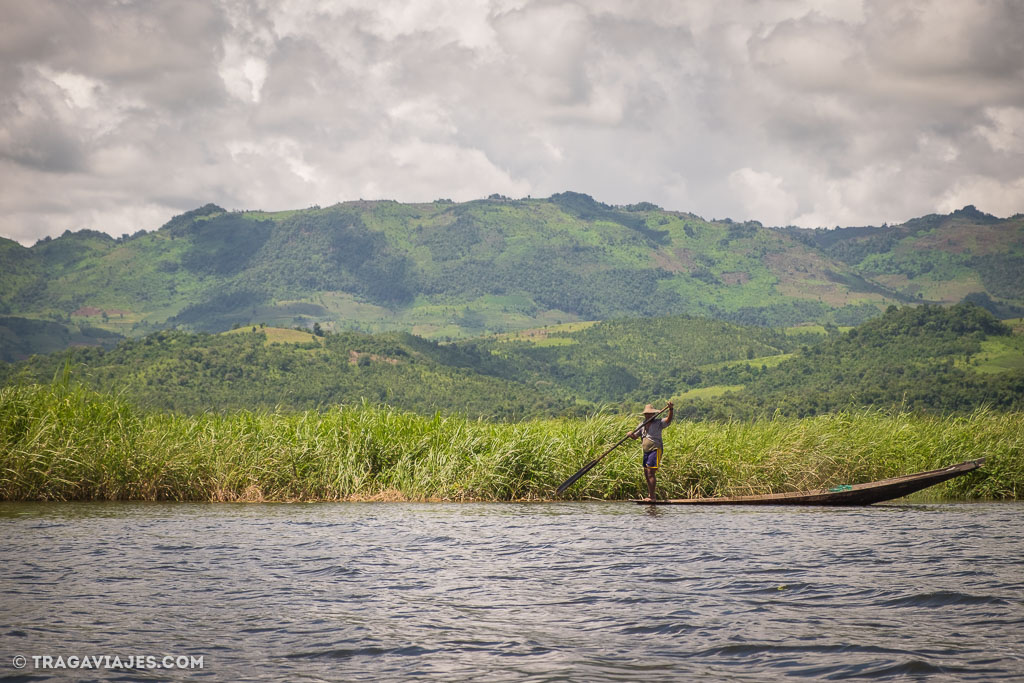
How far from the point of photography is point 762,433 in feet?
90.9

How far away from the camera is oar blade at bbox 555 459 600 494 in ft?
79.3

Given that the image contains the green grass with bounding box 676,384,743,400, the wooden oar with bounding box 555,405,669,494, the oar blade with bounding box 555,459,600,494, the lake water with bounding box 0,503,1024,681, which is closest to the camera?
the lake water with bounding box 0,503,1024,681

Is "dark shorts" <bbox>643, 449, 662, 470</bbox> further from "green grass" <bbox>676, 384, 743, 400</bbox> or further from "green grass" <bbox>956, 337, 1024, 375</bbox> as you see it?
"green grass" <bbox>676, 384, 743, 400</bbox>

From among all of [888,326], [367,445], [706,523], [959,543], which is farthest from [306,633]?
[888,326]

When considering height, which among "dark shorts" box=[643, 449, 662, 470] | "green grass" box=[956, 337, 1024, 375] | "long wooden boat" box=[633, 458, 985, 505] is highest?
"green grass" box=[956, 337, 1024, 375]

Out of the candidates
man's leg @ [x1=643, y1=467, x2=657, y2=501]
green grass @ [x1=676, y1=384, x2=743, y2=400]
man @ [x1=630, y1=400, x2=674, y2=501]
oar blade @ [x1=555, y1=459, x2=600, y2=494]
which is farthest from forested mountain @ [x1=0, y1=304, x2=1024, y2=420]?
man @ [x1=630, y1=400, x2=674, y2=501]

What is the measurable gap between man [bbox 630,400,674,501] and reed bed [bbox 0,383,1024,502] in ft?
6.83

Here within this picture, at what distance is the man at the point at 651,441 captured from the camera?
22.8 m

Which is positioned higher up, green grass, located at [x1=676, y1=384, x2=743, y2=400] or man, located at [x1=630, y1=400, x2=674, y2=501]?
green grass, located at [x1=676, y1=384, x2=743, y2=400]

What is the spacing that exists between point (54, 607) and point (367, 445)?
44.9 ft

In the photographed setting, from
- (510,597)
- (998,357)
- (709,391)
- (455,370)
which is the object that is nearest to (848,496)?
(510,597)

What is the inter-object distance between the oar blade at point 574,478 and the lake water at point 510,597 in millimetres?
3351

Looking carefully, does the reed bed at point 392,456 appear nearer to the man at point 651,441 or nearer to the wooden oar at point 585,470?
the wooden oar at point 585,470

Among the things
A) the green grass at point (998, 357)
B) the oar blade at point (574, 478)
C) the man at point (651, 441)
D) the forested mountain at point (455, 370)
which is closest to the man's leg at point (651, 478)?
the man at point (651, 441)
